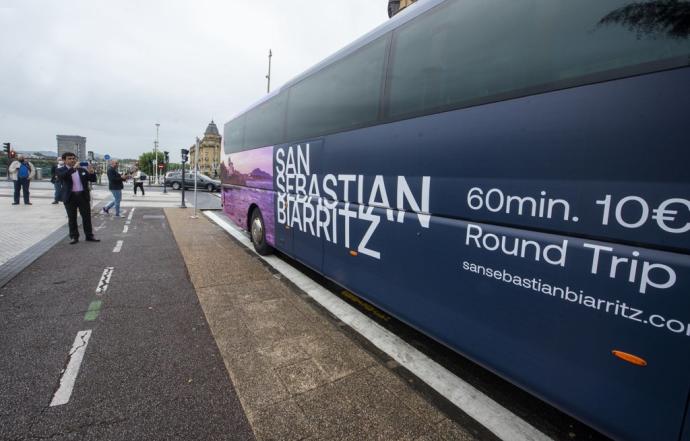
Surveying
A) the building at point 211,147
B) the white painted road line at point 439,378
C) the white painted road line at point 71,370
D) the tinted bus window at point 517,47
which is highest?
the building at point 211,147

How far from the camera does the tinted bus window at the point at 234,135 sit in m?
7.52

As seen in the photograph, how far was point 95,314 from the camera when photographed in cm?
374

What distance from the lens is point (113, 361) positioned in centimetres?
284

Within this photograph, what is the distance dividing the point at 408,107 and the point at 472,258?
4.84 feet

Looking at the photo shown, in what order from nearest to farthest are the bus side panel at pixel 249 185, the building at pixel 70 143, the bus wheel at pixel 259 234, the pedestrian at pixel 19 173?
the bus side panel at pixel 249 185, the bus wheel at pixel 259 234, the pedestrian at pixel 19 173, the building at pixel 70 143

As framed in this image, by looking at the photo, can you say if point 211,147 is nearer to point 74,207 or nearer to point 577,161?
point 74,207

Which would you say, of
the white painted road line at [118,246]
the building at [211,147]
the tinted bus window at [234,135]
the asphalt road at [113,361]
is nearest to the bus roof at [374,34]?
the tinted bus window at [234,135]

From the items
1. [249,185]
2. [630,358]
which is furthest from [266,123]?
[630,358]

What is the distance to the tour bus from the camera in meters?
1.56

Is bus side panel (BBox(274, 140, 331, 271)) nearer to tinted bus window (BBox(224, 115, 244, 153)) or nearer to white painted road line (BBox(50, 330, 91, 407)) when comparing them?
tinted bus window (BBox(224, 115, 244, 153))

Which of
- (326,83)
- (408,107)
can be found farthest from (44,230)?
(408,107)

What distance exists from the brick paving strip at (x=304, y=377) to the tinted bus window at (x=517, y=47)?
233 centimetres

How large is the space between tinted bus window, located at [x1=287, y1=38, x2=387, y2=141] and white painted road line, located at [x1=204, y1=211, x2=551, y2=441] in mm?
2302

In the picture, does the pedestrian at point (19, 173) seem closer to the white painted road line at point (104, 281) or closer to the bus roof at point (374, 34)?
the white painted road line at point (104, 281)
